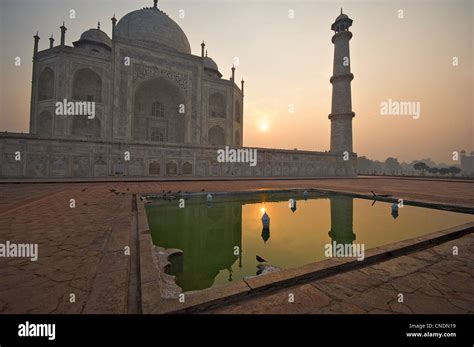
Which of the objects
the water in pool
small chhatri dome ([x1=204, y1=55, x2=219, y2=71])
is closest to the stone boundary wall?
the water in pool

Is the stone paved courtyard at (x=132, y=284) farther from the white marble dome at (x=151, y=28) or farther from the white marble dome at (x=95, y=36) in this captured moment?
the white marble dome at (x=95, y=36)

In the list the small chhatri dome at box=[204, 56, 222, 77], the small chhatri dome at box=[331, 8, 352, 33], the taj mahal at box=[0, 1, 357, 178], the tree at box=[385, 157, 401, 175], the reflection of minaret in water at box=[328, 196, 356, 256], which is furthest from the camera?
the tree at box=[385, 157, 401, 175]

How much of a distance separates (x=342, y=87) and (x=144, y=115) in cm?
2101

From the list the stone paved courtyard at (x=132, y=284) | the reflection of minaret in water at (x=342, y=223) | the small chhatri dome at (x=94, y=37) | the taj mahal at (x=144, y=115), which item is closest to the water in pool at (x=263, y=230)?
the reflection of minaret in water at (x=342, y=223)

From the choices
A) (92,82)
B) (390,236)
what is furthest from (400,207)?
(92,82)

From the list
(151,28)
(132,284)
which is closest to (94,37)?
(151,28)

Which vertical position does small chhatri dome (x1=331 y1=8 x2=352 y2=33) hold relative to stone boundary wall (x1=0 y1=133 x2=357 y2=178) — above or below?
above

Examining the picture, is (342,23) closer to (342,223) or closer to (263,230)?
(342,223)

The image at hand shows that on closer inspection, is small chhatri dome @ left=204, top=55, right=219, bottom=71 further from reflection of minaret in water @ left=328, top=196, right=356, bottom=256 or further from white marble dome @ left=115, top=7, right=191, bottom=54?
reflection of minaret in water @ left=328, top=196, right=356, bottom=256

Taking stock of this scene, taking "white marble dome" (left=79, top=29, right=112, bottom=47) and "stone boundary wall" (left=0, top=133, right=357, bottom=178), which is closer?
"stone boundary wall" (left=0, top=133, right=357, bottom=178)

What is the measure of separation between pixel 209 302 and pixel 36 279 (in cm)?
151

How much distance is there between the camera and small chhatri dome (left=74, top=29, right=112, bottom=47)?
2341 cm
